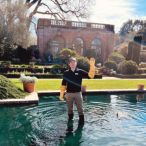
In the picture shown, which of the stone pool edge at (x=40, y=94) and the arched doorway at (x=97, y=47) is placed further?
the arched doorway at (x=97, y=47)

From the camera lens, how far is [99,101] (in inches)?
597

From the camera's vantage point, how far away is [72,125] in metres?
10.0

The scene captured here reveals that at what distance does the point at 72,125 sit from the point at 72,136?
43.4 inches

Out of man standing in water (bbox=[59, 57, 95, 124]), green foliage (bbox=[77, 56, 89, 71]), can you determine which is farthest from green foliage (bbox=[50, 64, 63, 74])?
man standing in water (bbox=[59, 57, 95, 124])

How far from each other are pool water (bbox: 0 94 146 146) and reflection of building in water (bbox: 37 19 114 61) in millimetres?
25491

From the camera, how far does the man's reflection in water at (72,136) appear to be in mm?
8320

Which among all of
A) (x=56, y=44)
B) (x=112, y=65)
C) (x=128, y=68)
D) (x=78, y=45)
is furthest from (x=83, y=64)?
(x=78, y=45)

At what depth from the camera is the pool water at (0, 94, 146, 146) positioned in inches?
334

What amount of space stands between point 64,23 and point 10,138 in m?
32.8

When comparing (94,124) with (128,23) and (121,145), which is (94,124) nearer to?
(121,145)

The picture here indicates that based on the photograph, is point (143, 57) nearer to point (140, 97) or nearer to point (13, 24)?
point (13, 24)

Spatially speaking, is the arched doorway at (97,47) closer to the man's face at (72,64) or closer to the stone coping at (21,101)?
the stone coping at (21,101)

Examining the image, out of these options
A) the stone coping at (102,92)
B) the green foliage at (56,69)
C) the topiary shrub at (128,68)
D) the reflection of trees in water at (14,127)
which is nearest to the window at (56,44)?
the topiary shrub at (128,68)

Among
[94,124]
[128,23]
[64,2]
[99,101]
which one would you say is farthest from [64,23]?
[128,23]
